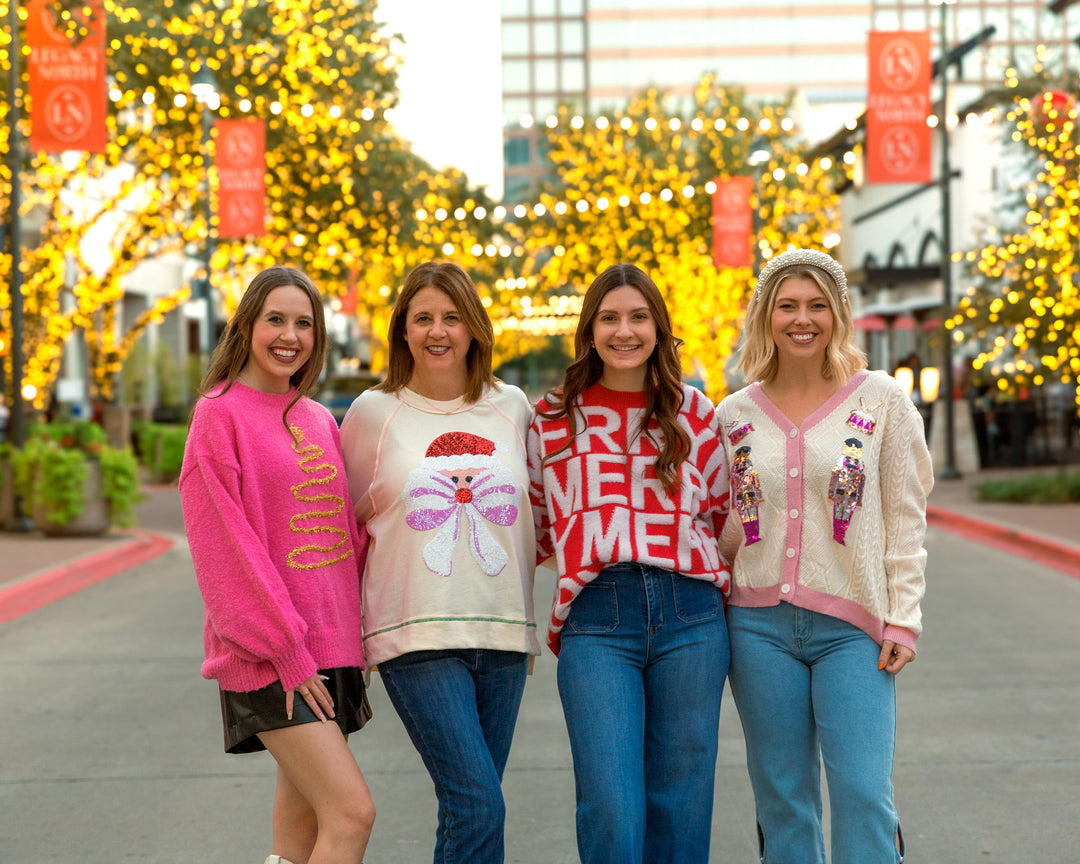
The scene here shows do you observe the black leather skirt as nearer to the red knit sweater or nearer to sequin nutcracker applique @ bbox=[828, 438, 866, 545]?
the red knit sweater

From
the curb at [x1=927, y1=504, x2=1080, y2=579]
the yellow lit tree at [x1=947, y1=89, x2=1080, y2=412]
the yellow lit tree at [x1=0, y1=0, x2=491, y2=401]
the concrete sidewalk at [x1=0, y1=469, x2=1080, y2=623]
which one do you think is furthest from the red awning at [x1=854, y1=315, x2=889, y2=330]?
the curb at [x1=927, y1=504, x2=1080, y2=579]

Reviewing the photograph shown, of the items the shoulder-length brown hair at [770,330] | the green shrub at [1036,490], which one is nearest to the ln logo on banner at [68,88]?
the green shrub at [1036,490]

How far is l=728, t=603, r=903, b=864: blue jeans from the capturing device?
11.9 feet

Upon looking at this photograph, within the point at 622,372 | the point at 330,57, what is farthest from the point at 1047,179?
the point at 622,372

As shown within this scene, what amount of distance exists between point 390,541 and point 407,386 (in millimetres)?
487

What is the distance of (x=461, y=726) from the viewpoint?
369cm

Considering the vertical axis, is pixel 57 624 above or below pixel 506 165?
below

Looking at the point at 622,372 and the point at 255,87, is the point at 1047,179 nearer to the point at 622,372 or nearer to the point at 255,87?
the point at 255,87

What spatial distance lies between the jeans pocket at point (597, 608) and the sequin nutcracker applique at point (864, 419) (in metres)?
0.78

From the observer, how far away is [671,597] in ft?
12.4

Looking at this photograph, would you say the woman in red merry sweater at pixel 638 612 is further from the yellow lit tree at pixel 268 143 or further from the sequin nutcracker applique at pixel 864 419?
the yellow lit tree at pixel 268 143

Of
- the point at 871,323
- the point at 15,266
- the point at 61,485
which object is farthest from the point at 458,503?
the point at 871,323

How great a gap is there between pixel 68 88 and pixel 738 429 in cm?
1412

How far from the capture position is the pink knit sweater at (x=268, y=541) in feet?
11.4
